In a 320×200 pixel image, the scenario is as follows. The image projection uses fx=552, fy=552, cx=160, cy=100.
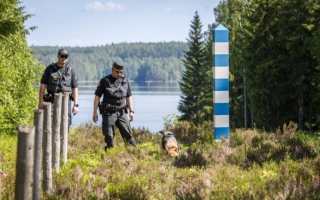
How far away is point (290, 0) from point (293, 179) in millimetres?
34265

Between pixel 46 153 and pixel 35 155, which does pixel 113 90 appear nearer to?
pixel 46 153

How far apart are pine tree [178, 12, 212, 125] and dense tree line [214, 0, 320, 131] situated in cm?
2305

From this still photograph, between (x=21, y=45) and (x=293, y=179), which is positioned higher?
(x=21, y=45)

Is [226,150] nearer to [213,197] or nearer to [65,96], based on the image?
[65,96]

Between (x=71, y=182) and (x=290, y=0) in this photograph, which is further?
(x=290, y=0)

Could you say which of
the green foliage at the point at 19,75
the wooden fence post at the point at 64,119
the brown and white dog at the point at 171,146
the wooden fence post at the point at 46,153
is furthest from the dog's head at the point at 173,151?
the green foliage at the point at 19,75

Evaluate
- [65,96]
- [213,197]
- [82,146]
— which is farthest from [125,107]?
[213,197]

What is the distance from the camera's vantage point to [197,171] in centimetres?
798

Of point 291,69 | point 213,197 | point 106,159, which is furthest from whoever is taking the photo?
point 291,69

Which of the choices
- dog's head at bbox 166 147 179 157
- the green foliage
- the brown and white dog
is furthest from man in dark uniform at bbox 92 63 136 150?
the green foliage

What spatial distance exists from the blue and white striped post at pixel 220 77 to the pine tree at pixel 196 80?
55.8m

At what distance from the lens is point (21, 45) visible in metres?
34.3

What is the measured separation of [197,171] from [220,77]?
13.0 ft

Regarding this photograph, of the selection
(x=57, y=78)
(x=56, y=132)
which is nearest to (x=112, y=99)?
(x=57, y=78)
